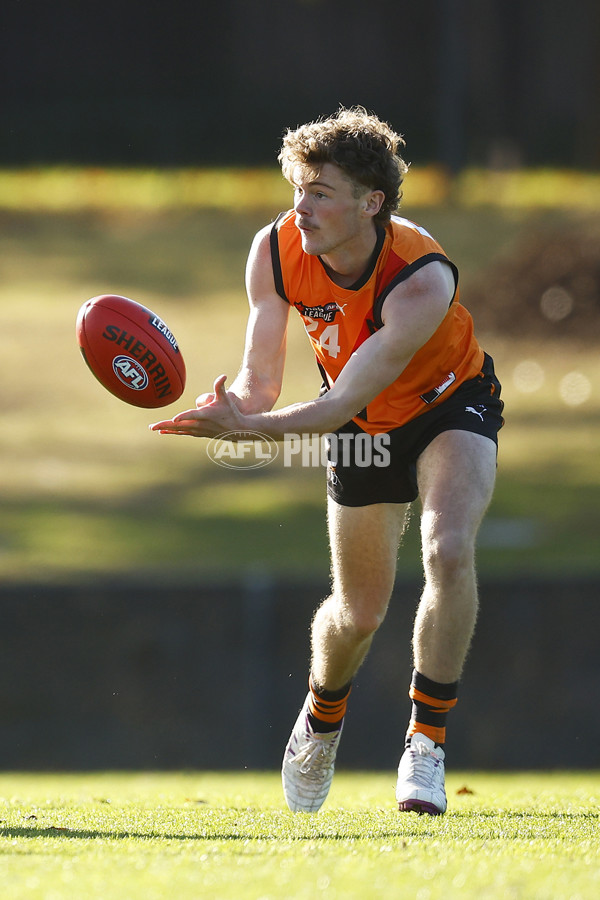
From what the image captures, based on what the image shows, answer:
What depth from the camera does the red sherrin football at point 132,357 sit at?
4395 millimetres

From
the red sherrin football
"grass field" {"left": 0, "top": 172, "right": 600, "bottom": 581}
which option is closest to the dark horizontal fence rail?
"grass field" {"left": 0, "top": 172, "right": 600, "bottom": 581}

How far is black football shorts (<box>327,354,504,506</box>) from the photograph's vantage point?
4.29 metres

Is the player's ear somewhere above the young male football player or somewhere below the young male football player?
above

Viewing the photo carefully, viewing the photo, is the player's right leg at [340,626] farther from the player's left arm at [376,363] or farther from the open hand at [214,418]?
the open hand at [214,418]

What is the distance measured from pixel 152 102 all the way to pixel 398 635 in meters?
12.8

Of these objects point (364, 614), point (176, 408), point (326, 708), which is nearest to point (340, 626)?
point (364, 614)

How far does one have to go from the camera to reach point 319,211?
4074 mm

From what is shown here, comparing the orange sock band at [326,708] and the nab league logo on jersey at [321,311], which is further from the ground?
the nab league logo on jersey at [321,311]

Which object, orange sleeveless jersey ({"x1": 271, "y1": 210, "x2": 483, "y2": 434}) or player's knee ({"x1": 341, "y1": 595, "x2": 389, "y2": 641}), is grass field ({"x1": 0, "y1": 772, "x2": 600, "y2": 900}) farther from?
orange sleeveless jersey ({"x1": 271, "y1": 210, "x2": 483, "y2": 434})

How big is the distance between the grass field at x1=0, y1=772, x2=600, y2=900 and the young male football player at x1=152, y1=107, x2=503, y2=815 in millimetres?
337

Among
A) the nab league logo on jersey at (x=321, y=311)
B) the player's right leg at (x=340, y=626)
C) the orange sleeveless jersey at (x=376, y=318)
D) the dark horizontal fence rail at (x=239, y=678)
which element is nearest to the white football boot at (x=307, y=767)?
the player's right leg at (x=340, y=626)

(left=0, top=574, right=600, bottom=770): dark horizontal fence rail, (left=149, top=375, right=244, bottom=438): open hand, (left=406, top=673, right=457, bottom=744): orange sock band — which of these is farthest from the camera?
(left=0, top=574, right=600, bottom=770): dark horizontal fence rail

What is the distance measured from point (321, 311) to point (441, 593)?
0.97m

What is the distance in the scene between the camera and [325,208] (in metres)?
4.07
